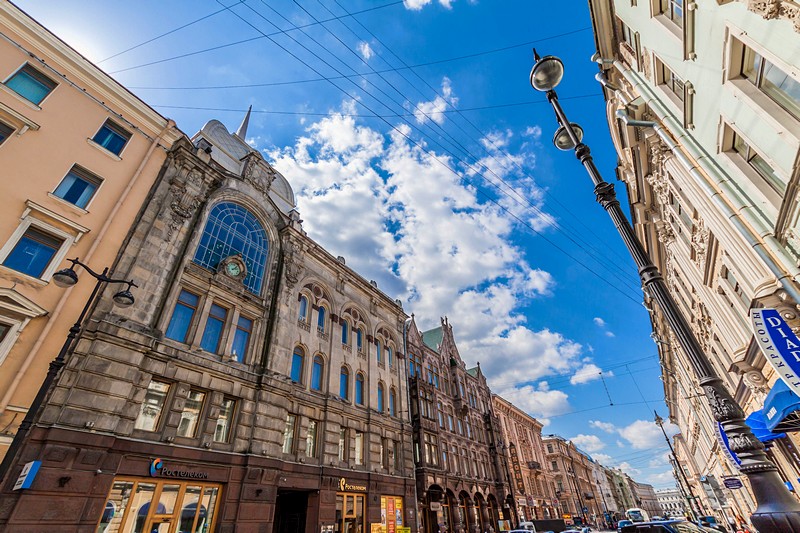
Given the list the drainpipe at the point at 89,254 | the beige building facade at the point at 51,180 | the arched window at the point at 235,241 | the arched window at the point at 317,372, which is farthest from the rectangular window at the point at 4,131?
the arched window at the point at 317,372

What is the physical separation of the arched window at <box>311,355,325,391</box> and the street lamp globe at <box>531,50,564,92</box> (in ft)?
68.0

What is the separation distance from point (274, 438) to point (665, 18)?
24.5m

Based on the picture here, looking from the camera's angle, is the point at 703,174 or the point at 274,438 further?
the point at 274,438

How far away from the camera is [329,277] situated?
2775 centimetres

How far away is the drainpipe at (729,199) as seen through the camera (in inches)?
369

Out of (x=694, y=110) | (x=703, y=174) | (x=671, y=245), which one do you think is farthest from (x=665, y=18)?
(x=671, y=245)

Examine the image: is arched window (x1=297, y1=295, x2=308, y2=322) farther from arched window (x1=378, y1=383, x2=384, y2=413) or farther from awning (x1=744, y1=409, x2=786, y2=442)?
awning (x1=744, y1=409, x2=786, y2=442)

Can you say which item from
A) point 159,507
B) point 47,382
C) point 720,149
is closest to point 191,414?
point 159,507

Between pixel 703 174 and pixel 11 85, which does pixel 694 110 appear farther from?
pixel 11 85

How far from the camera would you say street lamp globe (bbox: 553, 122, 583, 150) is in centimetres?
755

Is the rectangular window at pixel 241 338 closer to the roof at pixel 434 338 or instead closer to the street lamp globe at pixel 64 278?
the street lamp globe at pixel 64 278

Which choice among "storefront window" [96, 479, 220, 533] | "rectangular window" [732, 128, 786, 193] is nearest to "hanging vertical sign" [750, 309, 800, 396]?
"rectangular window" [732, 128, 786, 193]

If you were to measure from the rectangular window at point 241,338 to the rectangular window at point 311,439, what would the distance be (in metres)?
5.95

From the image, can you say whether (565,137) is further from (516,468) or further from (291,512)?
(516,468)
